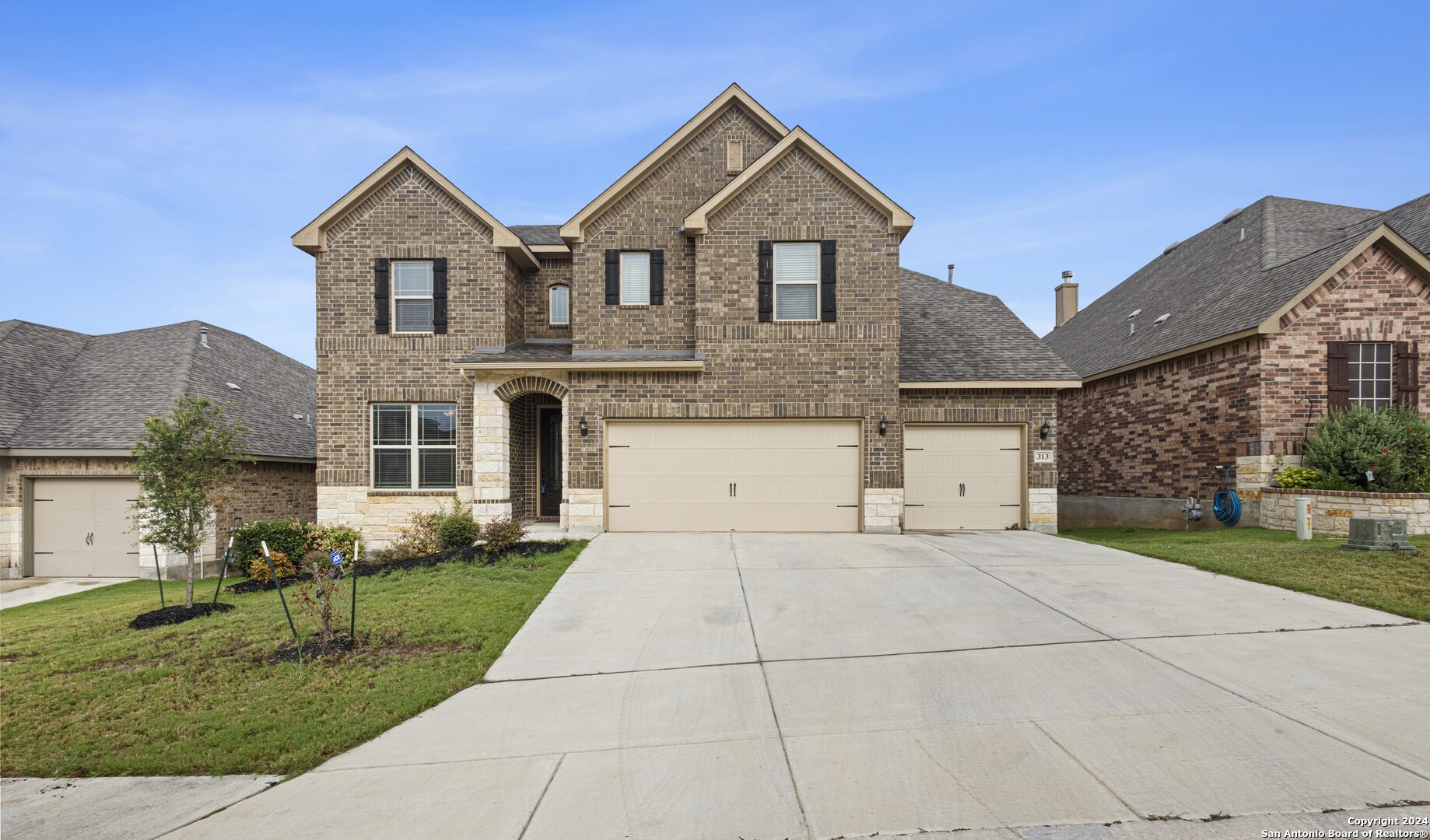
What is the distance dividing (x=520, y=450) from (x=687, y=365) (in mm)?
4798

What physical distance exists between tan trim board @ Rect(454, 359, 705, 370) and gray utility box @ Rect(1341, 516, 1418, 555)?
36.5 feet

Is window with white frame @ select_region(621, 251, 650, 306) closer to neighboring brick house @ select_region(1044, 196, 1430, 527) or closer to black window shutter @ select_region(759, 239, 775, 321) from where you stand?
black window shutter @ select_region(759, 239, 775, 321)

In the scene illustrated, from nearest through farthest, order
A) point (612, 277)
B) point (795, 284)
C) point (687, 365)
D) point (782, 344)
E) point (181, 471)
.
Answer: point (181, 471), point (687, 365), point (782, 344), point (795, 284), point (612, 277)

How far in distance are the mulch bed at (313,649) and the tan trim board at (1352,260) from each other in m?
17.4

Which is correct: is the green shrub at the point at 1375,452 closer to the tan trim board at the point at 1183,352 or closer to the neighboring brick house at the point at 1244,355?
the neighboring brick house at the point at 1244,355

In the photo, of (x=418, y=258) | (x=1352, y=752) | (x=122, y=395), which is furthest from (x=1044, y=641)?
(x=122, y=395)

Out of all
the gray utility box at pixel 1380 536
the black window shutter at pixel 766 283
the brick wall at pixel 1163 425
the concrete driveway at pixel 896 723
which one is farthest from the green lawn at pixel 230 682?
the brick wall at pixel 1163 425

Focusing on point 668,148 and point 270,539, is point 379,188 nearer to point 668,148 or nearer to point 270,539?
point 668,148

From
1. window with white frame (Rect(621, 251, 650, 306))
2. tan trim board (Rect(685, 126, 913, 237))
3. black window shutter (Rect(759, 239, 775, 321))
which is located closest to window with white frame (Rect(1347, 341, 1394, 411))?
tan trim board (Rect(685, 126, 913, 237))

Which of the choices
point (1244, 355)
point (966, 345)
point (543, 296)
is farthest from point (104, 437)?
point (1244, 355)

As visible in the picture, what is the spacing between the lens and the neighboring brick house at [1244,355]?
575 inches

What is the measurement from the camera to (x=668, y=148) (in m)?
14.6

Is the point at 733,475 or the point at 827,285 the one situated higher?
the point at 827,285

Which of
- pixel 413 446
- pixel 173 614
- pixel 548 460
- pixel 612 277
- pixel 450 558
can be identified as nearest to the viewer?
pixel 173 614
